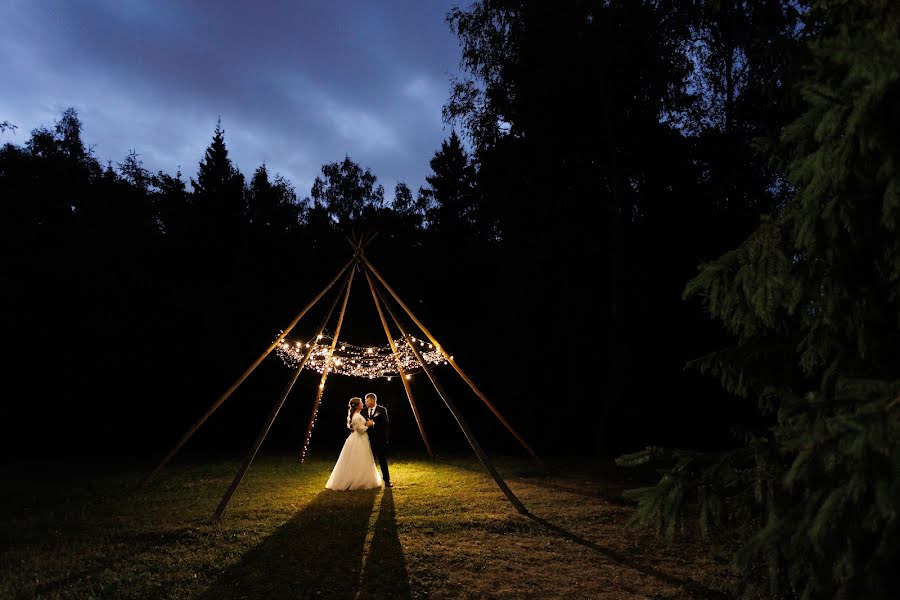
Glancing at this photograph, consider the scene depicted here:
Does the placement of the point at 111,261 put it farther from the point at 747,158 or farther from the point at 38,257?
the point at 747,158

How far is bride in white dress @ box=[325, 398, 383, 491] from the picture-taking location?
936cm

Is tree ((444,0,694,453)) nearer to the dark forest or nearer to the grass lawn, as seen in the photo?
the dark forest

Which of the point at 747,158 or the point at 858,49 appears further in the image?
the point at 747,158

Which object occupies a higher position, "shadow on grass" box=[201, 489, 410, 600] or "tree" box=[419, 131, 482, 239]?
"tree" box=[419, 131, 482, 239]

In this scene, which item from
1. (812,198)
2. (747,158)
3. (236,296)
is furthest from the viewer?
(236,296)

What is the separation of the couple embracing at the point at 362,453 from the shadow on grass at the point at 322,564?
1890 millimetres

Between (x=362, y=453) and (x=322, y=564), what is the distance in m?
4.17

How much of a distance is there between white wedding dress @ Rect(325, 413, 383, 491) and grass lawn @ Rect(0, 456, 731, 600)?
0.31 metres

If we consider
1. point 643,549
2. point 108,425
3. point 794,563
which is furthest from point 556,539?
point 108,425

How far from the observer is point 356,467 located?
9.44 metres

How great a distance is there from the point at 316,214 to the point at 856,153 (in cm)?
2367

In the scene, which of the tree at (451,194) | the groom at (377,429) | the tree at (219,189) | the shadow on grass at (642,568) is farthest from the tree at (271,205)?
the shadow on grass at (642,568)

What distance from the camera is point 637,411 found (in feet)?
54.5

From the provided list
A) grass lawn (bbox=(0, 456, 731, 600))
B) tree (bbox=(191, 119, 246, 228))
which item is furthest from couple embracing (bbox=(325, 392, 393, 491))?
tree (bbox=(191, 119, 246, 228))
